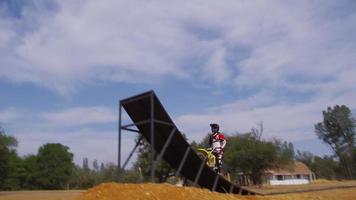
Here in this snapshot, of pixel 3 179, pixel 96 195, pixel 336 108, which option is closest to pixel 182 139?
pixel 96 195

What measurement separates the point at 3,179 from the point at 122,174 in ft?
193

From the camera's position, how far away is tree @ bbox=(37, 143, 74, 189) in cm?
7988

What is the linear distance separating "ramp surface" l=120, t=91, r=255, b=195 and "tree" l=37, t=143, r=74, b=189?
228ft

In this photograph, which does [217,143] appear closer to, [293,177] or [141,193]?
[141,193]

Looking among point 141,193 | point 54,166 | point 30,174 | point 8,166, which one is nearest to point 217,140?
point 141,193

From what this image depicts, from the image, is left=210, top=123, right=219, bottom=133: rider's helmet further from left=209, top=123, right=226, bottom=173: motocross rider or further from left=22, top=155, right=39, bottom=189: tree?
left=22, top=155, right=39, bottom=189: tree

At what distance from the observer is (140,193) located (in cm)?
864

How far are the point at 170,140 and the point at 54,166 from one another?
7894cm

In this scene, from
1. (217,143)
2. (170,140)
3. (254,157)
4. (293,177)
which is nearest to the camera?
(170,140)

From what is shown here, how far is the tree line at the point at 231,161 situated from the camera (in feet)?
185

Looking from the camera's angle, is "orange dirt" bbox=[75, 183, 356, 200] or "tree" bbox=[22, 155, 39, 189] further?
"tree" bbox=[22, 155, 39, 189]

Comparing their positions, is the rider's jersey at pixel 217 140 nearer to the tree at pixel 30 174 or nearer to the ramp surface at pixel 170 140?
the ramp surface at pixel 170 140

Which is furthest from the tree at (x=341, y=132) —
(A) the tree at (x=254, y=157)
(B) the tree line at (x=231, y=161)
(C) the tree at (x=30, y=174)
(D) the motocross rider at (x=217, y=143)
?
(D) the motocross rider at (x=217, y=143)

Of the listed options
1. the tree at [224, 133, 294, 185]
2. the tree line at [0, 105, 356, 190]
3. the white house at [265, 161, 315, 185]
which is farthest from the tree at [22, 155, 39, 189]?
the white house at [265, 161, 315, 185]
